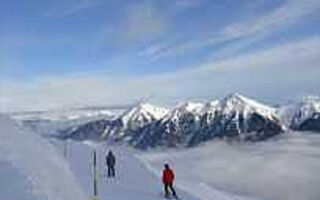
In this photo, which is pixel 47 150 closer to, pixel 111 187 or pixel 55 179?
pixel 55 179

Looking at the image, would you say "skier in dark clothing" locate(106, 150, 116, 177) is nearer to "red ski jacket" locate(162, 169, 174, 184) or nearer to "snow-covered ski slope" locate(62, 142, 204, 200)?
"snow-covered ski slope" locate(62, 142, 204, 200)

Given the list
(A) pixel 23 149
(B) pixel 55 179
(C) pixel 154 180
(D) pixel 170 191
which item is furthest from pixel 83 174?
(B) pixel 55 179

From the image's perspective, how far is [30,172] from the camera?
74.6 ft

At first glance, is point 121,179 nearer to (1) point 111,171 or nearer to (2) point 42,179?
(1) point 111,171

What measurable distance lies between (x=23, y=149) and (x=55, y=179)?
11.8ft

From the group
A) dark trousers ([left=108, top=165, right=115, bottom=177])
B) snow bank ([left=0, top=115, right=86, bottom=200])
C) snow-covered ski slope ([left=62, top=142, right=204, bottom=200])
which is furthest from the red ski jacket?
dark trousers ([left=108, top=165, right=115, bottom=177])

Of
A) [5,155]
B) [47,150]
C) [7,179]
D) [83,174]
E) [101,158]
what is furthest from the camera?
[101,158]

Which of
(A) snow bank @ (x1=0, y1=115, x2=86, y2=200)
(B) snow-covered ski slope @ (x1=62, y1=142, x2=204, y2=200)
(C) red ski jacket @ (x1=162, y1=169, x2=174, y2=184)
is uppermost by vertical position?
(A) snow bank @ (x1=0, y1=115, x2=86, y2=200)

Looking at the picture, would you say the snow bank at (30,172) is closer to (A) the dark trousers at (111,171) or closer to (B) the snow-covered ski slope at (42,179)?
(B) the snow-covered ski slope at (42,179)

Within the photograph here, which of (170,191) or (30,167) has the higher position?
(30,167)

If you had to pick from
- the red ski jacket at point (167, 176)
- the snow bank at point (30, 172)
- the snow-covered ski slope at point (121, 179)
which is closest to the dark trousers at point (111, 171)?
the snow-covered ski slope at point (121, 179)

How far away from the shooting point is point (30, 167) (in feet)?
76.9

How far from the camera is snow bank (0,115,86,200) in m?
21.0

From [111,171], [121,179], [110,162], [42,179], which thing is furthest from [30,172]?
[111,171]
